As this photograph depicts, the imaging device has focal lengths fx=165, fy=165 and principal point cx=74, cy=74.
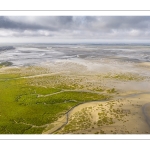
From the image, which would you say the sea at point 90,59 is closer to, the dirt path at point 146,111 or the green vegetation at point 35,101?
the green vegetation at point 35,101

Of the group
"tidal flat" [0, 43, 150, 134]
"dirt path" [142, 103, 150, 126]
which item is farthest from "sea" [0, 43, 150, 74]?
"dirt path" [142, 103, 150, 126]

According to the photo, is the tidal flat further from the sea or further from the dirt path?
the sea

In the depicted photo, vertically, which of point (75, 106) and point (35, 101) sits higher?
point (35, 101)

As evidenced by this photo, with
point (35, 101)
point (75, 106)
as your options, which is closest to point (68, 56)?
point (35, 101)

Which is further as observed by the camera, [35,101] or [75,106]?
[35,101]

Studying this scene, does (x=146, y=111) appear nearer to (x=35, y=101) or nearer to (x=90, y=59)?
(x=35, y=101)

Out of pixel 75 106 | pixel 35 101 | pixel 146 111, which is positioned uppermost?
pixel 35 101

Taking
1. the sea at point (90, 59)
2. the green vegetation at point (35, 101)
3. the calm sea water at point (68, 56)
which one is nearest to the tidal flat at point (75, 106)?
the green vegetation at point (35, 101)
